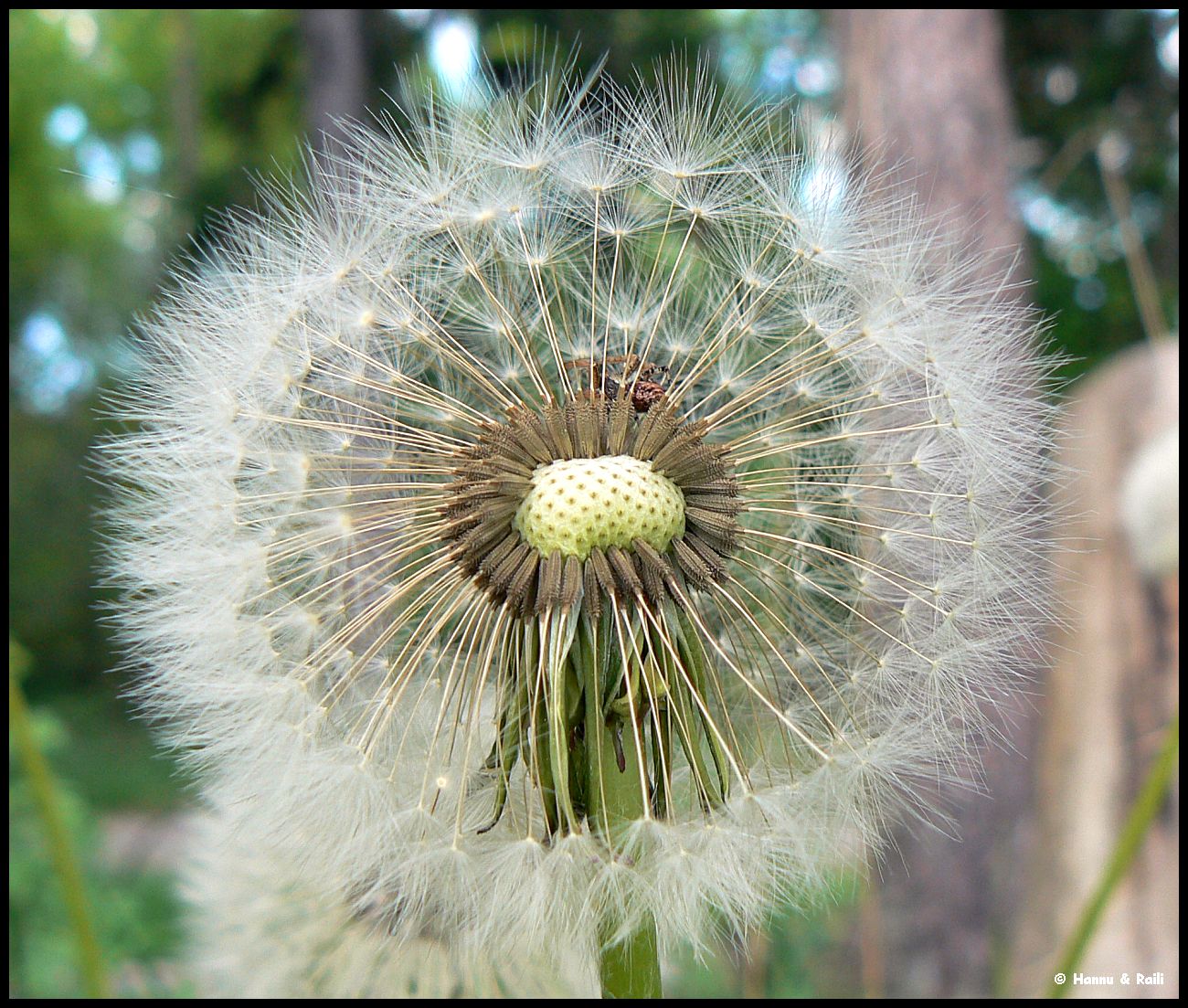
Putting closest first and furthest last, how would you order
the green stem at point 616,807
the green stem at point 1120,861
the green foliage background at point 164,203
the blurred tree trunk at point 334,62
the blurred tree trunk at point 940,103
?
the green stem at point 616,807, the green stem at point 1120,861, the blurred tree trunk at point 940,103, the green foliage background at point 164,203, the blurred tree trunk at point 334,62

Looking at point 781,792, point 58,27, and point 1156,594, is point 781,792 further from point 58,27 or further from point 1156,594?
point 58,27

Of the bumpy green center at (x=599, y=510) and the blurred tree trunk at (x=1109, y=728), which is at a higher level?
the bumpy green center at (x=599, y=510)

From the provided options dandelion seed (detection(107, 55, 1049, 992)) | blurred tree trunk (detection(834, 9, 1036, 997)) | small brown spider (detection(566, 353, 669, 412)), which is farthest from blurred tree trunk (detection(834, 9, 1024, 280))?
small brown spider (detection(566, 353, 669, 412))

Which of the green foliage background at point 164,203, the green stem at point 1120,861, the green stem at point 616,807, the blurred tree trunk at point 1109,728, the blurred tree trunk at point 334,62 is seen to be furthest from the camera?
the blurred tree trunk at point 334,62

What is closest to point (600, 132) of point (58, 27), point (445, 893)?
point (445, 893)

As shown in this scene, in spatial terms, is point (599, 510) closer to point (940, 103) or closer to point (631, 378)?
point (631, 378)

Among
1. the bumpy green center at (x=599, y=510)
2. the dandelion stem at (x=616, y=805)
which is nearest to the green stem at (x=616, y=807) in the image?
the dandelion stem at (x=616, y=805)

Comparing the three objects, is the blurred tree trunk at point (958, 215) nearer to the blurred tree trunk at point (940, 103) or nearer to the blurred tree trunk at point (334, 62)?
the blurred tree trunk at point (940, 103)

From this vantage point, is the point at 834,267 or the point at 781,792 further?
the point at 834,267
